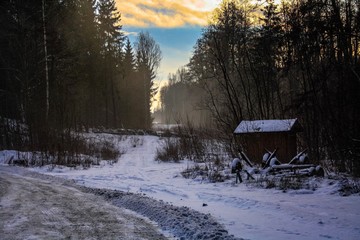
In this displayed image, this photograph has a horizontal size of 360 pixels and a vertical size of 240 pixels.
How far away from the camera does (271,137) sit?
1288 cm

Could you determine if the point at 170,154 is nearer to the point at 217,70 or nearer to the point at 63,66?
the point at 217,70

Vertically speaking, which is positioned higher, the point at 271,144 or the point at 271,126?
the point at 271,126

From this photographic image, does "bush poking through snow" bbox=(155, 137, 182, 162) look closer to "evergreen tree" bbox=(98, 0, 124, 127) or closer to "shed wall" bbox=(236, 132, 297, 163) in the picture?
"shed wall" bbox=(236, 132, 297, 163)

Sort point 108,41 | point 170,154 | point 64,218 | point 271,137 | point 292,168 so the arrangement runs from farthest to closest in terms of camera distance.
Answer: point 108,41, point 170,154, point 271,137, point 292,168, point 64,218

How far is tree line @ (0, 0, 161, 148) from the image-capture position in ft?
78.2

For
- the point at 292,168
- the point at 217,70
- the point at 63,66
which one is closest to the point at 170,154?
the point at 217,70

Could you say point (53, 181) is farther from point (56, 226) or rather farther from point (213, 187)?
point (56, 226)

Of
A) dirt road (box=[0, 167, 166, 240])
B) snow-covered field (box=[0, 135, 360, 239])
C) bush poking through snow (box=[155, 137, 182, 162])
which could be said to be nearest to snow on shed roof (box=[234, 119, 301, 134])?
snow-covered field (box=[0, 135, 360, 239])

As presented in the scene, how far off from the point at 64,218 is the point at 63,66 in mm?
27006

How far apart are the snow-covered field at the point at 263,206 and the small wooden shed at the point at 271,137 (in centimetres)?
328

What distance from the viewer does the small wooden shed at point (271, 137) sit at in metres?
12.6

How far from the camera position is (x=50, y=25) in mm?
28375

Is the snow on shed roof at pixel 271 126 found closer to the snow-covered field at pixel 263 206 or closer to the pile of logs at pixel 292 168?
the pile of logs at pixel 292 168

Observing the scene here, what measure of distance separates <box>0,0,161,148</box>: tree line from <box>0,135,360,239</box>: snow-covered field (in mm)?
11285
